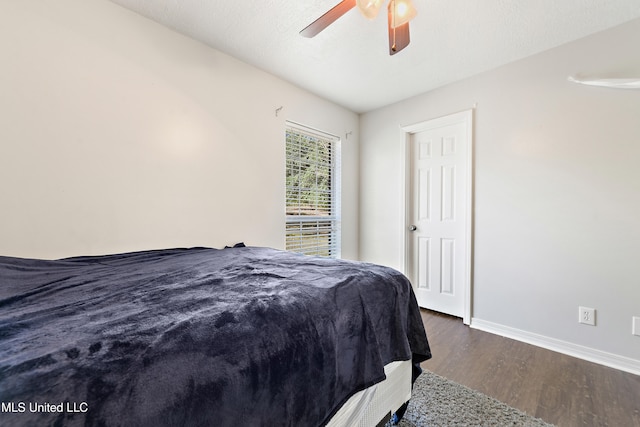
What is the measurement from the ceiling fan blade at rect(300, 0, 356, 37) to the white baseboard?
283cm

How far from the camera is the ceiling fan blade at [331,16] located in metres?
1.37

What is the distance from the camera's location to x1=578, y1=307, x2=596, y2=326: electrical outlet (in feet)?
6.60

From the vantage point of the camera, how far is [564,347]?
2115 millimetres

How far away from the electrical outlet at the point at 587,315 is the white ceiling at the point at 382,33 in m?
2.14

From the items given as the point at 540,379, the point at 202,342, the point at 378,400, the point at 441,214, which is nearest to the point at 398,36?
the point at 202,342

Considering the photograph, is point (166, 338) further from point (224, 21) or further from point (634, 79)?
point (634, 79)

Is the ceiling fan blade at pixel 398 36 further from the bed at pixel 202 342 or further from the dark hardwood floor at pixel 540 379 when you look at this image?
the dark hardwood floor at pixel 540 379

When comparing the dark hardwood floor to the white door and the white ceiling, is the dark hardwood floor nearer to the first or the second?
the white door

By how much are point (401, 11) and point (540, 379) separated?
2453mm

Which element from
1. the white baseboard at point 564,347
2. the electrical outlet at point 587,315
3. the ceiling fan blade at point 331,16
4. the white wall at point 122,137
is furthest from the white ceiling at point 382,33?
the white baseboard at point 564,347

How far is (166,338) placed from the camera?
2.17 feet

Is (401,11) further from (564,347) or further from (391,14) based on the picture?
(564,347)

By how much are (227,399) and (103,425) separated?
0.24 m

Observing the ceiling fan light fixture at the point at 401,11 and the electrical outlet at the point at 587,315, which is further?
the electrical outlet at the point at 587,315
